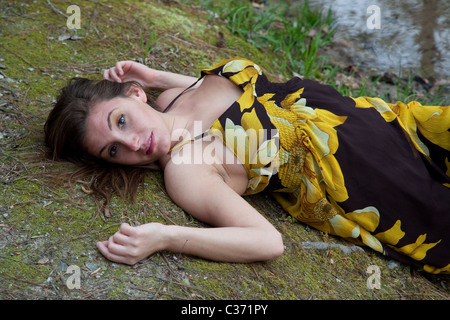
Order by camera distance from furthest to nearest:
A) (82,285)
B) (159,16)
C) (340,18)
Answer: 1. (340,18)
2. (159,16)
3. (82,285)

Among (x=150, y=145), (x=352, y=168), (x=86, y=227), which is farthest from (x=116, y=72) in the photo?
(x=352, y=168)

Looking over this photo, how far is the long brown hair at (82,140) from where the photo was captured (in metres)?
2.61

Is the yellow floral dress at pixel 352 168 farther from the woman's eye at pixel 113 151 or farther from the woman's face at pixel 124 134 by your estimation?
the woman's eye at pixel 113 151

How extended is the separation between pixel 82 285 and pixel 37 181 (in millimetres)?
785

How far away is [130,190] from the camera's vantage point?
258 cm

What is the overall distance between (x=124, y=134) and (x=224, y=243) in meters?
0.89

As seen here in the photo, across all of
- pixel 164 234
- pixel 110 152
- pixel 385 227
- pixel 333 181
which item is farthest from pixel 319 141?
pixel 110 152

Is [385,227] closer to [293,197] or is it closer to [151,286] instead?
[293,197]

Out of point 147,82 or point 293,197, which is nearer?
point 293,197

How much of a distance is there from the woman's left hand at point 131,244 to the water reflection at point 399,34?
3.96 meters

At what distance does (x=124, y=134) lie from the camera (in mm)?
2598

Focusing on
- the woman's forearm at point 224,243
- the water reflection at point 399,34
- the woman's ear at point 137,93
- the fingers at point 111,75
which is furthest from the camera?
the water reflection at point 399,34

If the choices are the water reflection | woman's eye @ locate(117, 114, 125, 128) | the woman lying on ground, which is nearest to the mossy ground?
the woman lying on ground

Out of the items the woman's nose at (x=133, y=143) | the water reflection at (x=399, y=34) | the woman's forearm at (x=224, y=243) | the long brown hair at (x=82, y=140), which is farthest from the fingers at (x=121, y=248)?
the water reflection at (x=399, y=34)
